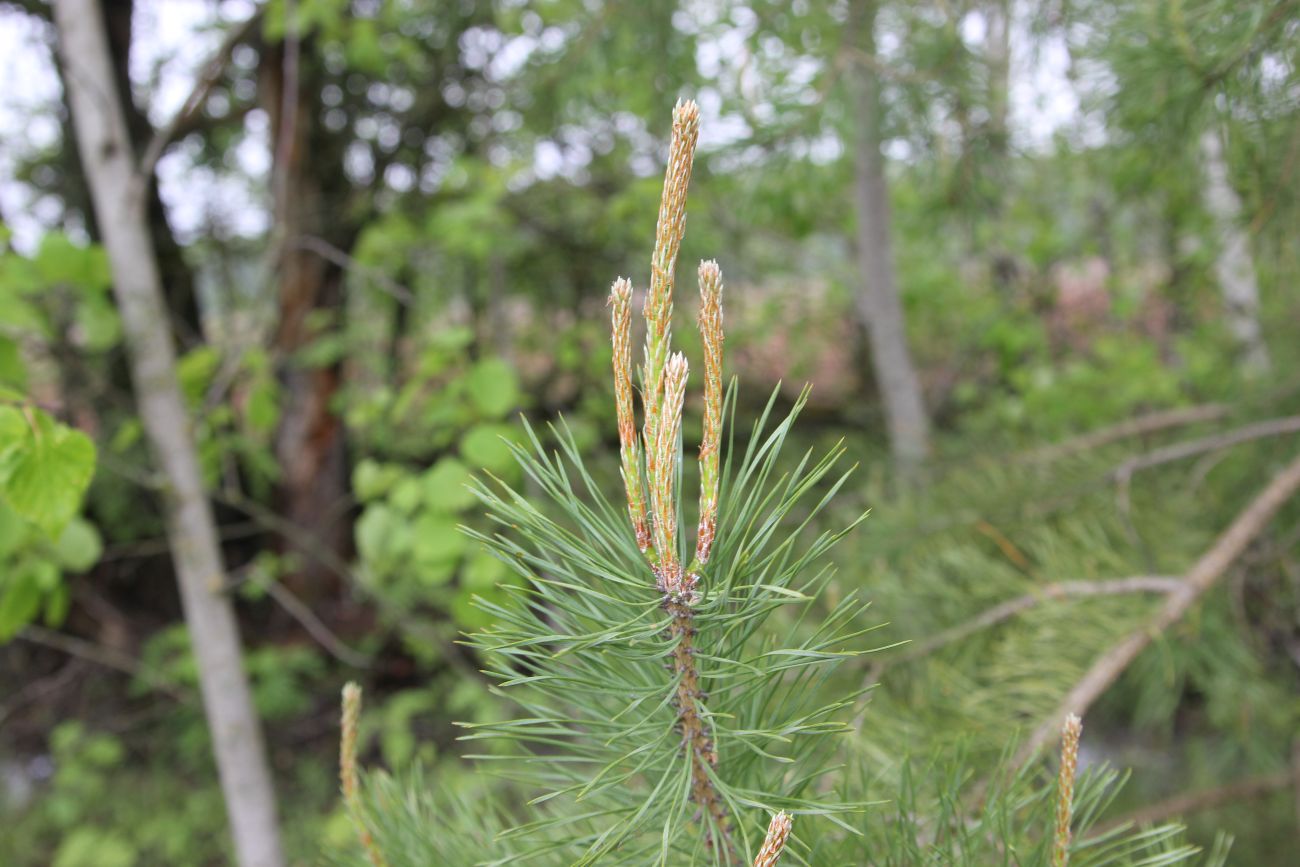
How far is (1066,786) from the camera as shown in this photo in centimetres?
36

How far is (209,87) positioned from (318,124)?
1.83 m

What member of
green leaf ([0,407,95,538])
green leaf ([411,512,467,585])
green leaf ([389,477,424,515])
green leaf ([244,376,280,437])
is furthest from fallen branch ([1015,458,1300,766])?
green leaf ([244,376,280,437])

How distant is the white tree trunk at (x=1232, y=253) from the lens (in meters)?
0.95

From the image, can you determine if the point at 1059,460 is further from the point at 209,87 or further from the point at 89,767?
the point at 89,767

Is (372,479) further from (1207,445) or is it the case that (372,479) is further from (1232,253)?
Result: (1232,253)

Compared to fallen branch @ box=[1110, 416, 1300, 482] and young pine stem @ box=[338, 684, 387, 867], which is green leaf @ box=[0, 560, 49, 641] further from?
fallen branch @ box=[1110, 416, 1300, 482]

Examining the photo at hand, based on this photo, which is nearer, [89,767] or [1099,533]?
[1099,533]

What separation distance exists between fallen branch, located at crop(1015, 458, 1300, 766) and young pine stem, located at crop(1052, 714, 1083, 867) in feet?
0.52

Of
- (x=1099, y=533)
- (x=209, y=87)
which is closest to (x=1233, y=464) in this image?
(x=1099, y=533)

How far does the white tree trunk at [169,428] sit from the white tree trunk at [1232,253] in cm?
127

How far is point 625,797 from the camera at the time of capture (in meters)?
0.46

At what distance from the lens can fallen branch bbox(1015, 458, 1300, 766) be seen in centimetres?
60

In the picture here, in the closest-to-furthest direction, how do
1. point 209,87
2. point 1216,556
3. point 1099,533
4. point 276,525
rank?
point 1216,556 → point 1099,533 → point 209,87 → point 276,525

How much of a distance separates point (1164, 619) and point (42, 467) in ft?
2.95
